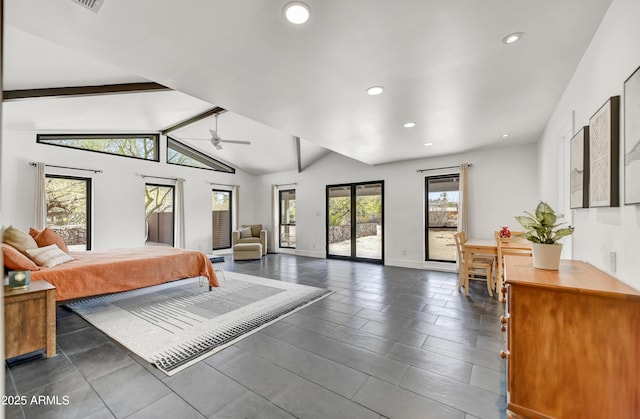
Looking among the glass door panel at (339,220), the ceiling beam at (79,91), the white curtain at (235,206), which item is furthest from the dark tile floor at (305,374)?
the white curtain at (235,206)

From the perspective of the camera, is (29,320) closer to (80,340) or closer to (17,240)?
(80,340)

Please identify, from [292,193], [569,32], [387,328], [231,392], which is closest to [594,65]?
[569,32]

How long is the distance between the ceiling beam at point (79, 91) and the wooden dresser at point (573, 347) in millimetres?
4719

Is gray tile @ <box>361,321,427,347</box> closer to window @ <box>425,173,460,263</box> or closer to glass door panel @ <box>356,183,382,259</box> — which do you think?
window @ <box>425,173,460,263</box>

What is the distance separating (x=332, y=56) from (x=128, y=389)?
285 cm

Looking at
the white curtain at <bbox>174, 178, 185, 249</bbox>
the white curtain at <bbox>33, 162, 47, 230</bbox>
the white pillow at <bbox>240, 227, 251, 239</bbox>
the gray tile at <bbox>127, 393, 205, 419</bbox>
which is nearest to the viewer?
the gray tile at <bbox>127, 393, 205, 419</bbox>

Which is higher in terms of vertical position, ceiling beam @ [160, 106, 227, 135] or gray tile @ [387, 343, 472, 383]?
ceiling beam @ [160, 106, 227, 135]

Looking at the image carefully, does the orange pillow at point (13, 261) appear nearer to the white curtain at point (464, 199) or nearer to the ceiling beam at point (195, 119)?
the ceiling beam at point (195, 119)

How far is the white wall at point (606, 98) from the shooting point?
4.68 ft

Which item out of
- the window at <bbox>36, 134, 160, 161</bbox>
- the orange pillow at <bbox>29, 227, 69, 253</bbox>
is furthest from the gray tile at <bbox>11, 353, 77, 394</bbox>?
the window at <bbox>36, 134, 160, 161</bbox>

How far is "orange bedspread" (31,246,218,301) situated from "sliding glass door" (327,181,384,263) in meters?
3.75

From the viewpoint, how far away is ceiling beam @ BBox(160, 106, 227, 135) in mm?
5194

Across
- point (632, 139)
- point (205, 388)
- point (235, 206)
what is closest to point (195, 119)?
point (235, 206)

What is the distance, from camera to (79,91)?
363 cm
